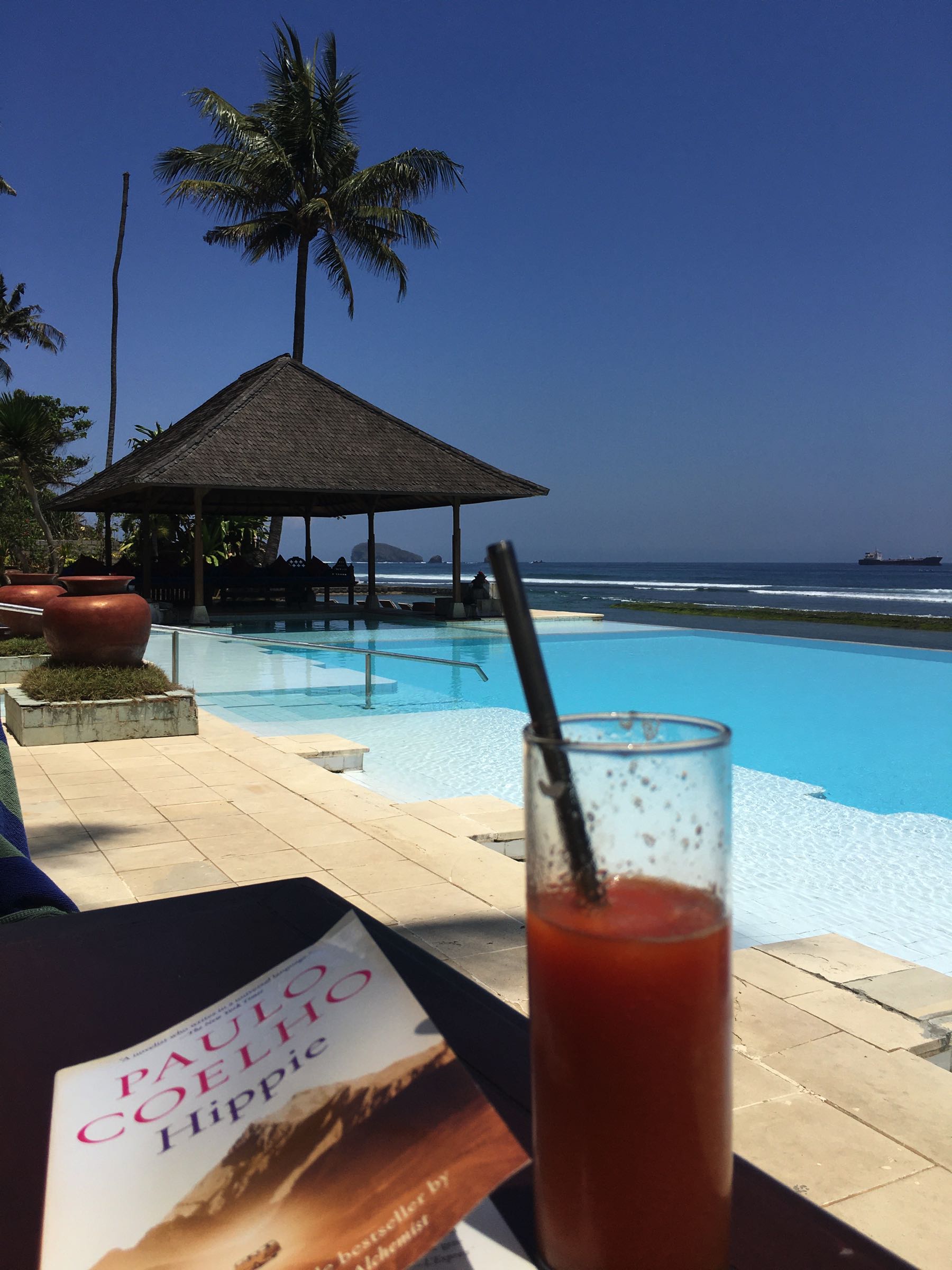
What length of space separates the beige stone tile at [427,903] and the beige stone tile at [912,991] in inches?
49.8

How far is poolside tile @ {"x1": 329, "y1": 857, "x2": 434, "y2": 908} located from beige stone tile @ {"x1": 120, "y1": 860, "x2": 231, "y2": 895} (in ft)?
1.54

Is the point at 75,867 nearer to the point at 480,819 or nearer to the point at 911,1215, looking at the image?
the point at 480,819

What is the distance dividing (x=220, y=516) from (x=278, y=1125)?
84.6ft

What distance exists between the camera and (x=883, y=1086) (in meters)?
2.18

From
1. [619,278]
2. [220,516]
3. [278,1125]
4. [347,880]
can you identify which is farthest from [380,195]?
[619,278]

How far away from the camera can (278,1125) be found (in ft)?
2.37

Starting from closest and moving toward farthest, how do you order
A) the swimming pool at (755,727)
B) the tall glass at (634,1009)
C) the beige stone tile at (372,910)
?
the tall glass at (634,1009), the beige stone tile at (372,910), the swimming pool at (755,727)

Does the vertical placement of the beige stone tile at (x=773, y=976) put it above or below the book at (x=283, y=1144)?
below

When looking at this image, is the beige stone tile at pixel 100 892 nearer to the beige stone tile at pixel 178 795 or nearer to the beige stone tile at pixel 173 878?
the beige stone tile at pixel 173 878

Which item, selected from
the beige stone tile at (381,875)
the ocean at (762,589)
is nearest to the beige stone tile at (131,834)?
the beige stone tile at (381,875)

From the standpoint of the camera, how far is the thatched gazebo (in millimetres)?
17016

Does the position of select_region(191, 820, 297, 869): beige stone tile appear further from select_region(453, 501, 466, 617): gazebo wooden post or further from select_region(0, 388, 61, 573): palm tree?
select_region(0, 388, 61, 573): palm tree

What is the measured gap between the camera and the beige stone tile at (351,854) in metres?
3.88

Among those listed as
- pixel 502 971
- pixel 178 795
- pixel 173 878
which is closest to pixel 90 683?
pixel 178 795
